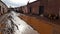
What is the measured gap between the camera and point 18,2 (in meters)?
2.39

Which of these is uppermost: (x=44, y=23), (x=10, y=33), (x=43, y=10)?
(x=43, y=10)

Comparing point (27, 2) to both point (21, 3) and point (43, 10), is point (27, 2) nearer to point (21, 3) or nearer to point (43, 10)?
point (21, 3)

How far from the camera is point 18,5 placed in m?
2.40

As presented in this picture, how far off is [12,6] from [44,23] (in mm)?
1000

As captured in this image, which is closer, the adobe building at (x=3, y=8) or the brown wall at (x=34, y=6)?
the brown wall at (x=34, y=6)

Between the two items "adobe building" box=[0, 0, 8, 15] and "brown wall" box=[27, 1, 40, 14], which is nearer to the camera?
"brown wall" box=[27, 1, 40, 14]

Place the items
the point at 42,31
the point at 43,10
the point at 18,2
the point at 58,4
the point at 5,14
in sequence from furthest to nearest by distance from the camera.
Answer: the point at 5,14, the point at 18,2, the point at 43,10, the point at 42,31, the point at 58,4

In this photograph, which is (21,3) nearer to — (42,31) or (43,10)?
(43,10)

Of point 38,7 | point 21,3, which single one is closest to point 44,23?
point 38,7

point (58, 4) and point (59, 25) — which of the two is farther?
point (58, 4)

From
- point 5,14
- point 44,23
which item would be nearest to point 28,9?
point 44,23

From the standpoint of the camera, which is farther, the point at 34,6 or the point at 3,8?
the point at 3,8

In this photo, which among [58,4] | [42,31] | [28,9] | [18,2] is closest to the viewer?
[58,4]

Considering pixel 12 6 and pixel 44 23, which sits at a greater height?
pixel 12 6
